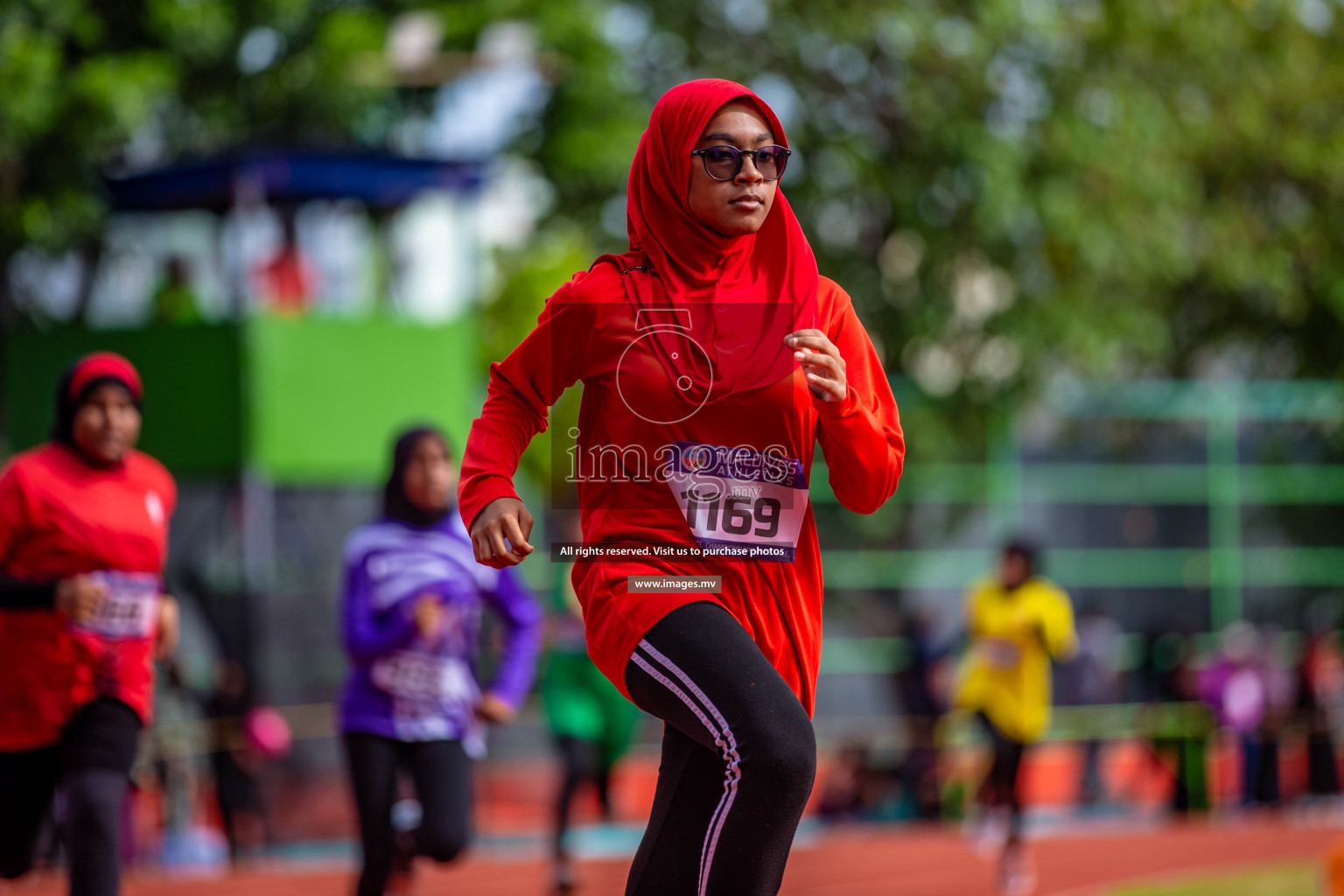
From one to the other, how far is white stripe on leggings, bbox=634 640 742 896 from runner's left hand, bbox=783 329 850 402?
0.64 metres

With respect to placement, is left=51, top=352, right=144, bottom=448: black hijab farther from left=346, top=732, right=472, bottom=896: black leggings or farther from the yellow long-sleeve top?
the yellow long-sleeve top

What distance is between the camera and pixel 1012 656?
11297 millimetres

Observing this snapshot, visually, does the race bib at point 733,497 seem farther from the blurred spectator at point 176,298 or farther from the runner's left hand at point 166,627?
the blurred spectator at point 176,298

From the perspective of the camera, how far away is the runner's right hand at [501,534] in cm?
366

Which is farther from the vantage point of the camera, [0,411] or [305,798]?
[0,411]

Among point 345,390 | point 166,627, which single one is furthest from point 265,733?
point 166,627

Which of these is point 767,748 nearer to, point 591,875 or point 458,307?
point 591,875

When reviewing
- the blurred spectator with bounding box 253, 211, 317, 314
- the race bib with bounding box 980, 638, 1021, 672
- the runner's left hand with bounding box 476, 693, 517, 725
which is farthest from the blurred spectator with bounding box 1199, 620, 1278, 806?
the runner's left hand with bounding box 476, 693, 517, 725

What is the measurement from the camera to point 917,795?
52.5 feet

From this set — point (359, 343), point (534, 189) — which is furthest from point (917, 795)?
point (534, 189)

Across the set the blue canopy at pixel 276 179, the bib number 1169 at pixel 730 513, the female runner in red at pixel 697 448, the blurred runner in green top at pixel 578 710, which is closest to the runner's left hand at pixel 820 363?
the female runner in red at pixel 697 448

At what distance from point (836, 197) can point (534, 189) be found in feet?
11.3

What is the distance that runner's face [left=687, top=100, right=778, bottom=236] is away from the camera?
12.6 ft

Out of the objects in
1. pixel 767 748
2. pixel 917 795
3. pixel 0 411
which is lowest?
pixel 917 795
